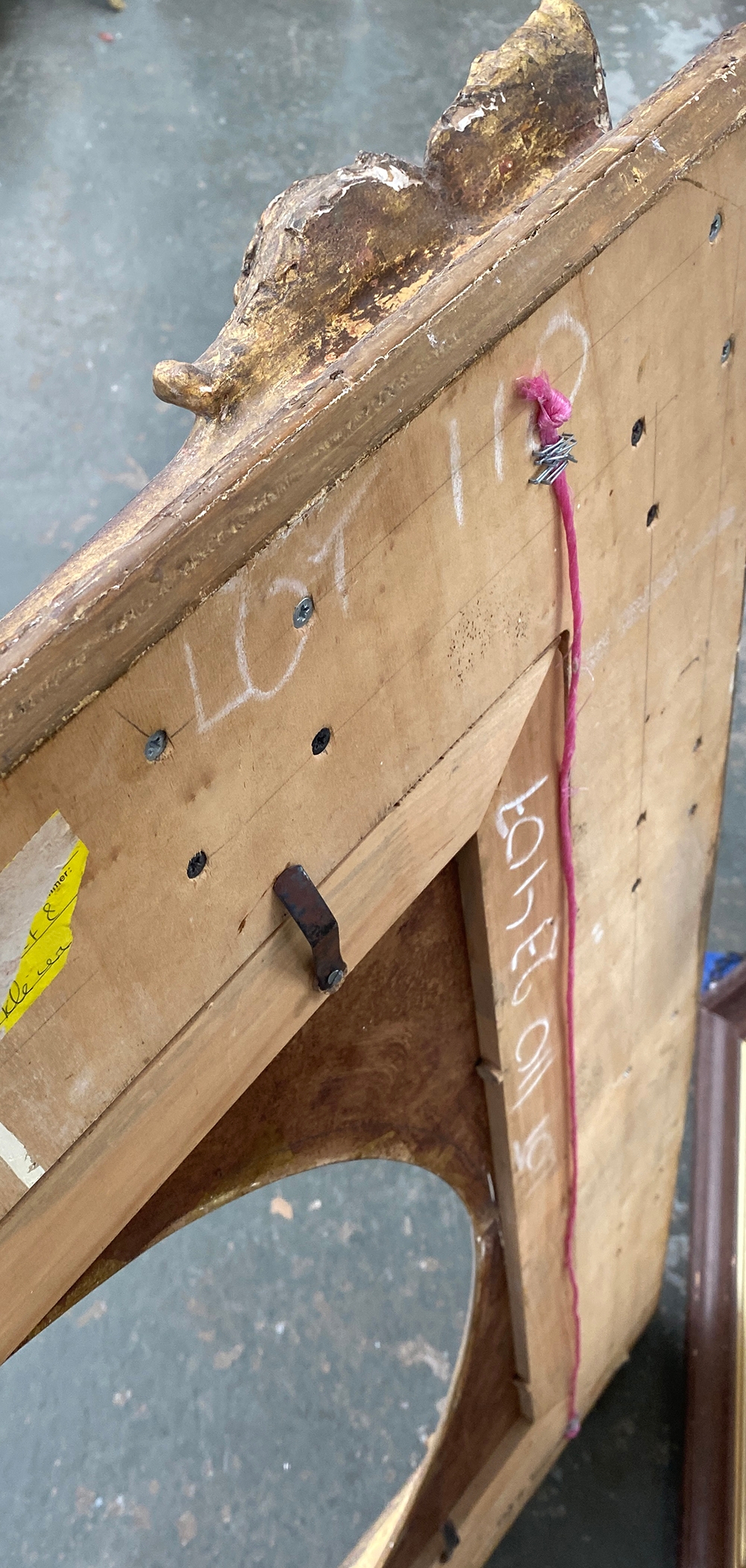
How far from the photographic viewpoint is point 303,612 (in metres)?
0.74

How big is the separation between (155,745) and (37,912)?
4.4 inches

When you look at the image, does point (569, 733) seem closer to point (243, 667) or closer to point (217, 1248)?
point (243, 667)

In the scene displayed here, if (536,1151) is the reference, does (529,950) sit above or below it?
above

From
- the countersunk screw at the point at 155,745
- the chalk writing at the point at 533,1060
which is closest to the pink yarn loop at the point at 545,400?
the countersunk screw at the point at 155,745

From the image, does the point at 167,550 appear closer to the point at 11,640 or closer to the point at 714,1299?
the point at 11,640

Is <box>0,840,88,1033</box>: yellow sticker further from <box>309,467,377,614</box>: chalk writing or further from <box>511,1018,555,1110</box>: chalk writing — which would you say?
<box>511,1018,555,1110</box>: chalk writing

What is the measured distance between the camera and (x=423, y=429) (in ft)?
2.51

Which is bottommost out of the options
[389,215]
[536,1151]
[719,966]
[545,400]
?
[719,966]

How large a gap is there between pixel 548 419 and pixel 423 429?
0.42ft

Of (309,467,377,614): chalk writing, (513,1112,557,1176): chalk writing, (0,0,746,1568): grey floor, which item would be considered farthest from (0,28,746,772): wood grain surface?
(0,0,746,1568): grey floor

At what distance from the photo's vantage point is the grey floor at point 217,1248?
2.46 metres

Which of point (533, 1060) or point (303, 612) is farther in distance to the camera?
point (533, 1060)

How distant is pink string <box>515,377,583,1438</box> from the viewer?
843 millimetres

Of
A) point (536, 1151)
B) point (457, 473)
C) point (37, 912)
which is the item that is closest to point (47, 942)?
point (37, 912)
